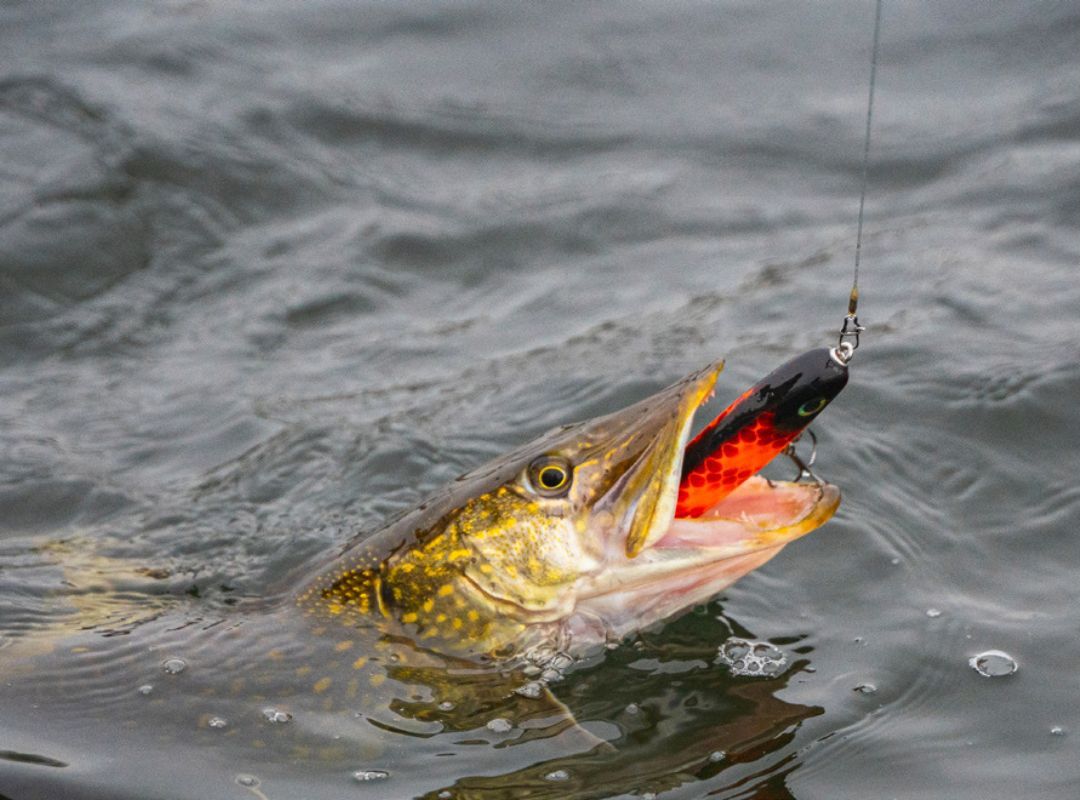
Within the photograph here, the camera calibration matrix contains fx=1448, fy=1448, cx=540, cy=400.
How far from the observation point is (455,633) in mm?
4656

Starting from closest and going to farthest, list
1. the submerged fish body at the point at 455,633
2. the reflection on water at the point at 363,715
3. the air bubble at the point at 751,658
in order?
1. the reflection on water at the point at 363,715
2. the submerged fish body at the point at 455,633
3. the air bubble at the point at 751,658

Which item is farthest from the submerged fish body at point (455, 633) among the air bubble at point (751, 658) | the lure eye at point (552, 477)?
the air bubble at point (751, 658)

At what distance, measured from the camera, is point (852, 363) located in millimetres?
6766

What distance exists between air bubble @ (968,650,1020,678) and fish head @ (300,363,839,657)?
0.81m

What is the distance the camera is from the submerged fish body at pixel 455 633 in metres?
4.39

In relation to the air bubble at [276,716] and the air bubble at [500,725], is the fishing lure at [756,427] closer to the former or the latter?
the air bubble at [500,725]

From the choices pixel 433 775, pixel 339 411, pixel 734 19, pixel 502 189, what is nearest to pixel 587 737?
pixel 433 775

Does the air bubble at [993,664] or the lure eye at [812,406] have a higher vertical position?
the lure eye at [812,406]

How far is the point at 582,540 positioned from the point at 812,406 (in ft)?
2.66

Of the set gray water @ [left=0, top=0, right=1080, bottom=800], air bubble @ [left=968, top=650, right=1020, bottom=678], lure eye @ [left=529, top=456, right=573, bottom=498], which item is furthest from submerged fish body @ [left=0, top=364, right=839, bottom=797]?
air bubble @ [left=968, top=650, right=1020, bottom=678]

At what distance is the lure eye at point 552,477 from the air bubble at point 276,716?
3.46 ft

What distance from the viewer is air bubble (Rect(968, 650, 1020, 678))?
15.4ft

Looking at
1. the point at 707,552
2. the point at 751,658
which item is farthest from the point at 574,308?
the point at 707,552

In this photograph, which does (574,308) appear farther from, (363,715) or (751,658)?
(363,715)
